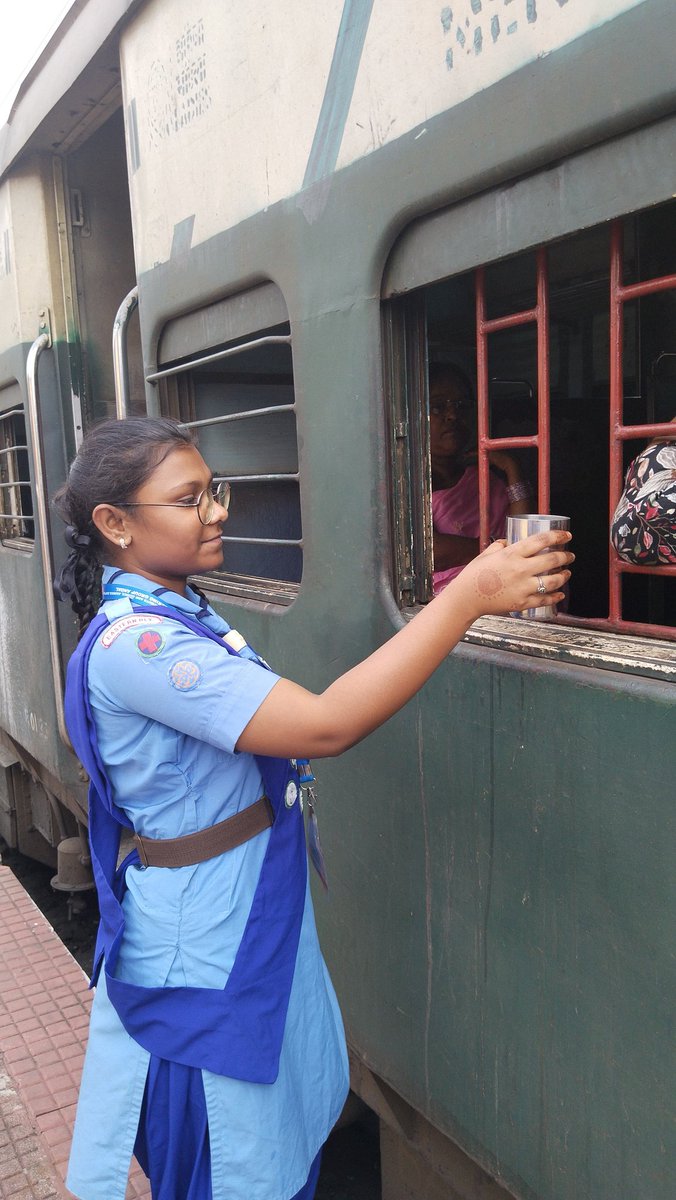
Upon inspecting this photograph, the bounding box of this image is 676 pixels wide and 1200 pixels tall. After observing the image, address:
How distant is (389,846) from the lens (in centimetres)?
209

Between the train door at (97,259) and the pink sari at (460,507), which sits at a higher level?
the train door at (97,259)

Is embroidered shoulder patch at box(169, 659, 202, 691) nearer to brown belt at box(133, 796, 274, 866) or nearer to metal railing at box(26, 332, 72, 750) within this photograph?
brown belt at box(133, 796, 274, 866)

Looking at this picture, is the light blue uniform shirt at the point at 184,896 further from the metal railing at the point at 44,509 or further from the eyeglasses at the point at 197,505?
the metal railing at the point at 44,509

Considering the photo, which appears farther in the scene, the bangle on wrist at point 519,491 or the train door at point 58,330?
the train door at point 58,330

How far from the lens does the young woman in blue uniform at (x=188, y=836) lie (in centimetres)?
128

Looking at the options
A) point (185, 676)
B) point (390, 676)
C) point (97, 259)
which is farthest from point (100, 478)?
point (97, 259)

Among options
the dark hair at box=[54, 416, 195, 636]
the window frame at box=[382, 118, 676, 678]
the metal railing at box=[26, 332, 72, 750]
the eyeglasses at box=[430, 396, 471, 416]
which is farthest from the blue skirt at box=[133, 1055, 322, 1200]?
the metal railing at box=[26, 332, 72, 750]

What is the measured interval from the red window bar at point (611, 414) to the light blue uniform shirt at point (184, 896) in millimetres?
612

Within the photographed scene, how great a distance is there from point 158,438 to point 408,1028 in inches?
54.6

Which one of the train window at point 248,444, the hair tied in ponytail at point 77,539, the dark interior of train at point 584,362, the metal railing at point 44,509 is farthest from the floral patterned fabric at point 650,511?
the metal railing at point 44,509

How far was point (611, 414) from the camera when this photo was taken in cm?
152

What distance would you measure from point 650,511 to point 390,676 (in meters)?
0.46

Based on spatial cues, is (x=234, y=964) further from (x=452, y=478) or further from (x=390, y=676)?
(x=452, y=478)

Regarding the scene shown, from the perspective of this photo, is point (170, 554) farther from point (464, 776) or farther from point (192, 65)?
point (192, 65)
